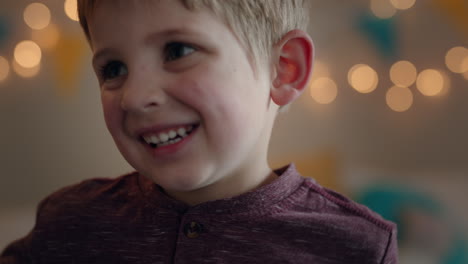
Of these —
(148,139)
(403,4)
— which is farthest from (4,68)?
(403,4)

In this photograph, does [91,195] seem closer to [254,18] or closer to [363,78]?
[254,18]

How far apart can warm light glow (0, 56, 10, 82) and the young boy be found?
1.09 feet

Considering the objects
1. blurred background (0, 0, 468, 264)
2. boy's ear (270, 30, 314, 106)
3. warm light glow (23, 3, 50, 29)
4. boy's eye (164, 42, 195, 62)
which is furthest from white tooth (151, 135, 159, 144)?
warm light glow (23, 3, 50, 29)

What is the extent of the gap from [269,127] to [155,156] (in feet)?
0.83

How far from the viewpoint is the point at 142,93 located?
709 millimetres

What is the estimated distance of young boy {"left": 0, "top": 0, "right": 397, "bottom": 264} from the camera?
721 mm

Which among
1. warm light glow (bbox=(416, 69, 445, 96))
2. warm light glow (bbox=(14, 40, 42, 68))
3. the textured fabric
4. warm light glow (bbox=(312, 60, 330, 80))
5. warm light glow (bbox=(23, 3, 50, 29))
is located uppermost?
warm light glow (bbox=(23, 3, 50, 29))

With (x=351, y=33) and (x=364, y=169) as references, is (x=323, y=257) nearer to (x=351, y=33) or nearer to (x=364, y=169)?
(x=364, y=169)

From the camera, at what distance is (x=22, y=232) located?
1.13 meters

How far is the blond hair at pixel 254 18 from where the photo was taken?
2.43 ft

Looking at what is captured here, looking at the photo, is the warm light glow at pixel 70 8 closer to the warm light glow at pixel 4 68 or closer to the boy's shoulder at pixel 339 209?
the warm light glow at pixel 4 68

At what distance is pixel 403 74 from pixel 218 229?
0.67 m

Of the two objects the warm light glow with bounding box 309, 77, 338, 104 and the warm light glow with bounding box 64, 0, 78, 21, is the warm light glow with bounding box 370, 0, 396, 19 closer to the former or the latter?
the warm light glow with bounding box 309, 77, 338, 104

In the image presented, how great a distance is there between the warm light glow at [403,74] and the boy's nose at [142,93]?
0.70 meters
